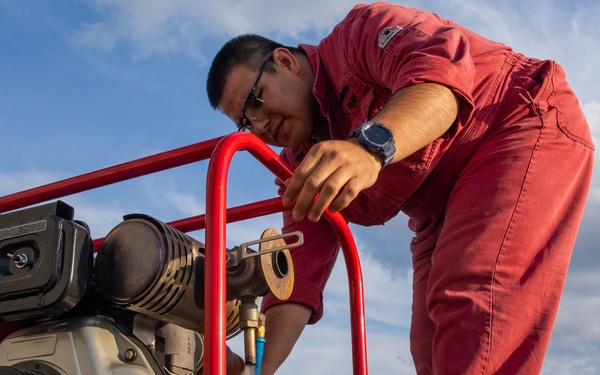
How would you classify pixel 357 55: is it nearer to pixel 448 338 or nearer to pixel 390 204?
pixel 390 204

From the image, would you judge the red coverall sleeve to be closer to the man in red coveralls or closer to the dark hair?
the man in red coveralls

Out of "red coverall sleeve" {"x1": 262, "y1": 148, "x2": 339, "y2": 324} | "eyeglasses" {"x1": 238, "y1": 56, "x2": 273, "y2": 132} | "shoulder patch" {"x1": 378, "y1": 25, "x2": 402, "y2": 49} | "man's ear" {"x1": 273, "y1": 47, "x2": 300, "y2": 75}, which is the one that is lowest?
"red coverall sleeve" {"x1": 262, "y1": 148, "x2": 339, "y2": 324}

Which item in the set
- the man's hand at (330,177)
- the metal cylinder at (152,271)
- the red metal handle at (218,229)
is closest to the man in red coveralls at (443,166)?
the man's hand at (330,177)

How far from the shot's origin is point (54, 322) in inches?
67.7

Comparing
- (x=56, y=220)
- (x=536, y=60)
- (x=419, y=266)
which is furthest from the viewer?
(x=419, y=266)

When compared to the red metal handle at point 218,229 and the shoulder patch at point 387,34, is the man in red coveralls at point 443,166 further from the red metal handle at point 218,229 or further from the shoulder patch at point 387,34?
the red metal handle at point 218,229

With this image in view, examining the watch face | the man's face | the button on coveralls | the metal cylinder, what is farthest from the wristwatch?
the man's face

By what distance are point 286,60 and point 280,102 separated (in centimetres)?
19

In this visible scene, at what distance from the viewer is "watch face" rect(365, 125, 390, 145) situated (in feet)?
5.21

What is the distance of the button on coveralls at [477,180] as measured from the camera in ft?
5.94

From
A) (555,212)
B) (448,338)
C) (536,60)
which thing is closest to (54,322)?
(448,338)

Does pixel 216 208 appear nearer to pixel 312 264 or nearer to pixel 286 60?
pixel 312 264

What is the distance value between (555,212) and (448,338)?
45 centimetres

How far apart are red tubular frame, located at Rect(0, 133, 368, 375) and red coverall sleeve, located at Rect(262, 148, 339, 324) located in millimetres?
349
